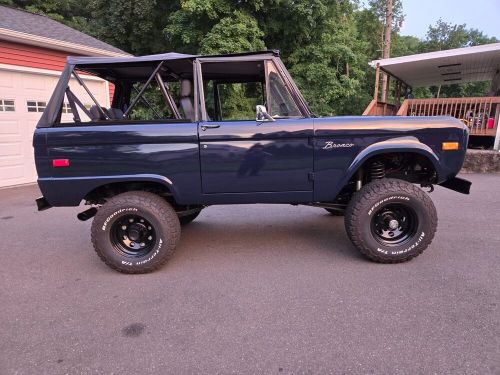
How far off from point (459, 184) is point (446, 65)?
38.5ft

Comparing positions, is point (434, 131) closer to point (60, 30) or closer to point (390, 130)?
point (390, 130)

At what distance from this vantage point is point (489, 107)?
1049cm

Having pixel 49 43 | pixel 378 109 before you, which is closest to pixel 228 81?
pixel 49 43

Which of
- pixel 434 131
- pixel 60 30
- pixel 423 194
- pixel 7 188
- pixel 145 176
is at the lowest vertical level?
pixel 7 188

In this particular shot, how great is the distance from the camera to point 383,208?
12.0ft

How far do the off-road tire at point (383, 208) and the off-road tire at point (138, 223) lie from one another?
187 centimetres

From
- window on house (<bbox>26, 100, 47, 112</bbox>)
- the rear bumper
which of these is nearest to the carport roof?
the rear bumper

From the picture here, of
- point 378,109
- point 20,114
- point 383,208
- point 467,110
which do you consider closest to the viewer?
point 383,208

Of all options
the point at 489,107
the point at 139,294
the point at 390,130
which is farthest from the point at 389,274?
the point at 489,107

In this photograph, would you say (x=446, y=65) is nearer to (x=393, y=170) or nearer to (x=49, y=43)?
(x=393, y=170)

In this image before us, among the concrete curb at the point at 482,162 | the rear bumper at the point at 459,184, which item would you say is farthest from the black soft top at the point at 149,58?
the concrete curb at the point at 482,162

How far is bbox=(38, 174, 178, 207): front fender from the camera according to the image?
3428mm

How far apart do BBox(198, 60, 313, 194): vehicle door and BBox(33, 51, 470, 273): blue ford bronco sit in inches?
0.4

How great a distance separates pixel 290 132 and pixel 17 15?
10523 mm
